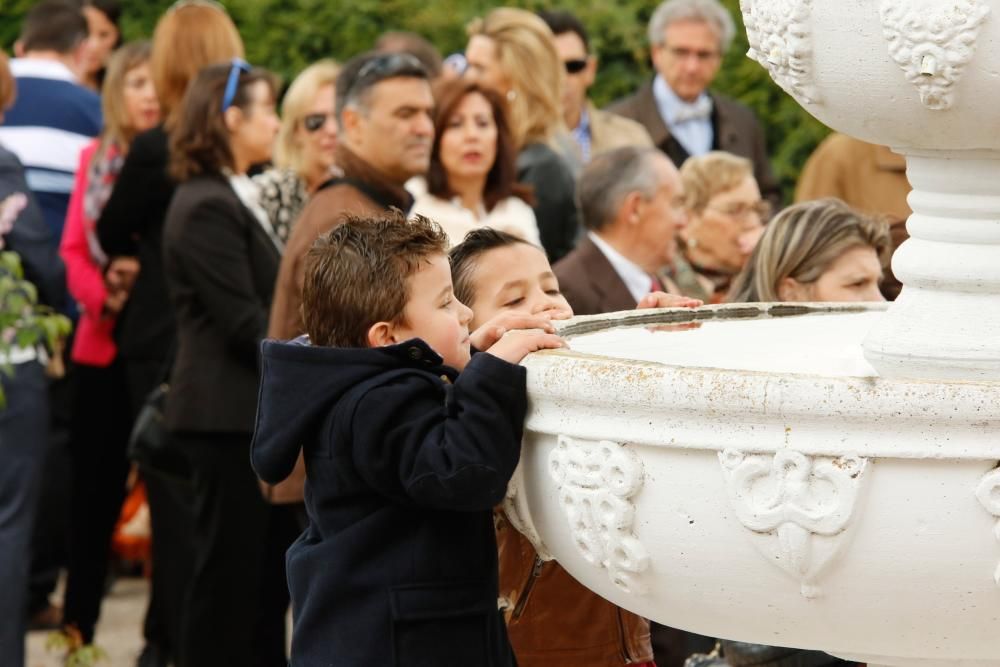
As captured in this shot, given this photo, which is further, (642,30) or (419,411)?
(642,30)

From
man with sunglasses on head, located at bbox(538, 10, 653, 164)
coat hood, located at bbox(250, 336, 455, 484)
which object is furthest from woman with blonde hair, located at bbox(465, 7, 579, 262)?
coat hood, located at bbox(250, 336, 455, 484)

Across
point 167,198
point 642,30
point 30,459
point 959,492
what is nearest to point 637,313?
point 959,492

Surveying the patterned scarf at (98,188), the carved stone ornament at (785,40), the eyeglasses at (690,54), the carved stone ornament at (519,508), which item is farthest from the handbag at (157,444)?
the carved stone ornament at (785,40)

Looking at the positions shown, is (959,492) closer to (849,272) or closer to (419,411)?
(419,411)

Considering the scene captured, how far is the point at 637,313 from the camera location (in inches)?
122

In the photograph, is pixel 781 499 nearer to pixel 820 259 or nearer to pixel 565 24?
pixel 820 259

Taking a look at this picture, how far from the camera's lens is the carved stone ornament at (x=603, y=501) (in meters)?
2.35

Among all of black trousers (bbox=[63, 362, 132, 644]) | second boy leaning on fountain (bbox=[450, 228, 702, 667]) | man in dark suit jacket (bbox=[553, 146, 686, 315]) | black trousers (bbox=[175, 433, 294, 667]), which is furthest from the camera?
black trousers (bbox=[63, 362, 132, 644])

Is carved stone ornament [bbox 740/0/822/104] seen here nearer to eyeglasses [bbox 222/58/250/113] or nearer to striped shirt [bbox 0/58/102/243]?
eyeglasses [bbox 222/58/250/113]

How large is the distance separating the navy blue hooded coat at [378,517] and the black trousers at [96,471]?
154 inches

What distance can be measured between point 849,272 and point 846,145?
2.51 m

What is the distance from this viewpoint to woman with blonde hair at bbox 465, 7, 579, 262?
677 cm

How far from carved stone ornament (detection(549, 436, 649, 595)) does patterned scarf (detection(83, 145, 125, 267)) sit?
4456 mm

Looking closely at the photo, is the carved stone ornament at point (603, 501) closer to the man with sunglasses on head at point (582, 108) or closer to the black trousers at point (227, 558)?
the black trousers at point (227, 558)
